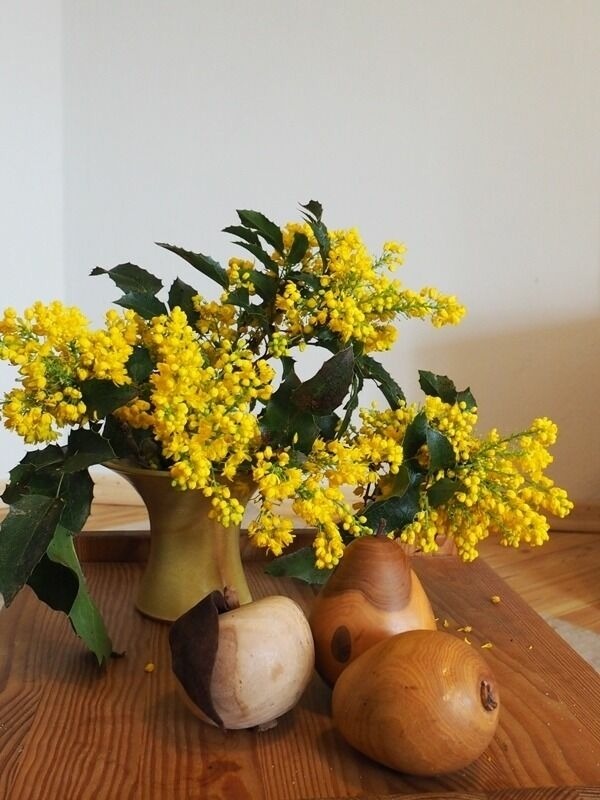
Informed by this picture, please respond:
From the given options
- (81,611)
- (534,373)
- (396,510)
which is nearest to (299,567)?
(396,510)

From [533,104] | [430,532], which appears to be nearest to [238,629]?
[430,532]

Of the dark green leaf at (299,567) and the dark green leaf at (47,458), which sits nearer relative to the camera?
the dark green leaf at (47,458)

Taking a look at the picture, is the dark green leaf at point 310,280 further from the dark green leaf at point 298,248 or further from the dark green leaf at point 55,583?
the dark green leaf at point 55,583

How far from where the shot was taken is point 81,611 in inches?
27.2

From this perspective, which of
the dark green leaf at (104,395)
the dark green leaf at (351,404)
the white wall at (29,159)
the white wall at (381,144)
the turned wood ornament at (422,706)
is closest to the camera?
the turned wood ornament at (422,706)

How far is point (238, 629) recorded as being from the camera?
0.61 meters

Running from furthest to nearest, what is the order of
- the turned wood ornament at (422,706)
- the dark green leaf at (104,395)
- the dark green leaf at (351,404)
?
the dark green leaf at (351,404) → the dark green leaf at (104,395) → the turned wood ornament at (422,706)

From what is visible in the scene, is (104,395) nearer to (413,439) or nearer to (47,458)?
(47,458)

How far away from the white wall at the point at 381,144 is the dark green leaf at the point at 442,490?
3.86 feet

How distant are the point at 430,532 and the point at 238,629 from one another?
0.77 ft

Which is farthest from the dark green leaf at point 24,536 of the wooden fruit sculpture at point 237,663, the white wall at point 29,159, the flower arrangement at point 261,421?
the white wall at point 29,159

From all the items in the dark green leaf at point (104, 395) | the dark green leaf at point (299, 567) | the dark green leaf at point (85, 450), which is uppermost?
the dark green leaf at point (104, 395)

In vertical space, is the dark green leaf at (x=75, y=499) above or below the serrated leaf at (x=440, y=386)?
below

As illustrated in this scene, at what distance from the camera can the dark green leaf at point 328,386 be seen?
66 cm
